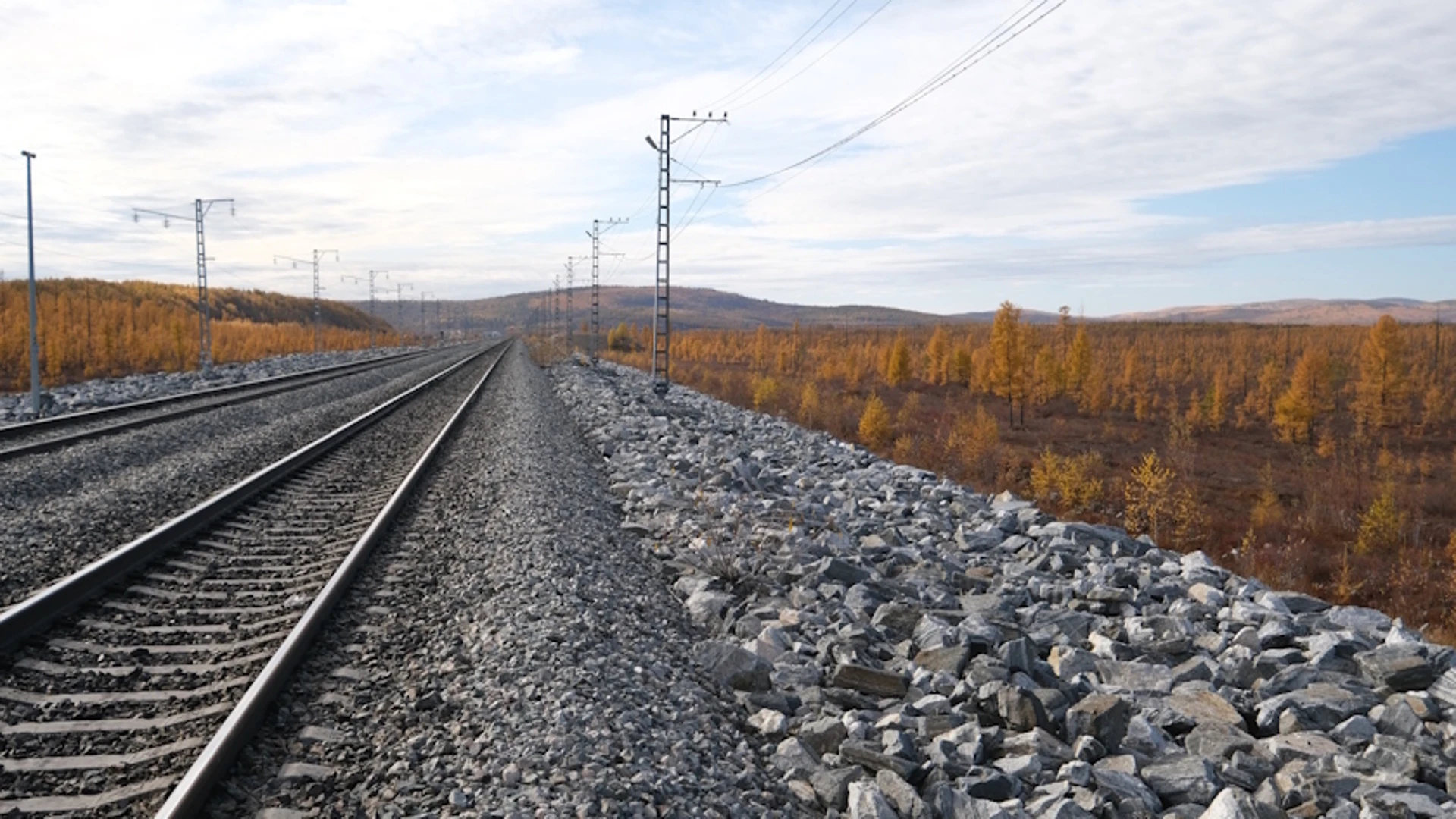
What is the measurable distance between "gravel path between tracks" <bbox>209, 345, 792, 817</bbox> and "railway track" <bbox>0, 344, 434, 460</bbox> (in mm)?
9157

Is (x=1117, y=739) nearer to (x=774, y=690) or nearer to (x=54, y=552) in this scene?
(x=774, y=690)

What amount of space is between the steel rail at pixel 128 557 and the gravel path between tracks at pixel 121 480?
311 mm

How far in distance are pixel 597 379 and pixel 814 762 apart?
30816mm

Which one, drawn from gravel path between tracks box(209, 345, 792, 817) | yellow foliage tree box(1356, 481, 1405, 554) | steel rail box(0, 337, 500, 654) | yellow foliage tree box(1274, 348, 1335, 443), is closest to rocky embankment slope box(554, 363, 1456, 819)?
gravel path between tracks box(209, 345, 792, 817)

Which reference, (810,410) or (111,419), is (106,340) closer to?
(111,419)

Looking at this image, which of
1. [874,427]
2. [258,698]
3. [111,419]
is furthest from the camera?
[874,427]

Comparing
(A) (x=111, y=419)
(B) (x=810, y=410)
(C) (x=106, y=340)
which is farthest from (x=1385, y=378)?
(C) (x=106, y=340)

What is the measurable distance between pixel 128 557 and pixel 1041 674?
7171 mm

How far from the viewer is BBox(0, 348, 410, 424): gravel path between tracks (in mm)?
21328

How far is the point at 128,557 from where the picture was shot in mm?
7227

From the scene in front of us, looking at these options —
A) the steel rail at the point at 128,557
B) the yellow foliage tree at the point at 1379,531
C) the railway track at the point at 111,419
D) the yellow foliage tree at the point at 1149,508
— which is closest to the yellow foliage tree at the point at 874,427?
the yellow foliage tree at the point at 1149,508

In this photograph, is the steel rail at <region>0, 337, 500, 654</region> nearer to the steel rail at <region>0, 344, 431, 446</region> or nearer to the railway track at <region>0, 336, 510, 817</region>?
the railway track at <region>0, 336, 510, 817</region>

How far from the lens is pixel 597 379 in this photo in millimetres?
34719

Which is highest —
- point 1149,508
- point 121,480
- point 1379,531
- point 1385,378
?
point 1385,378
